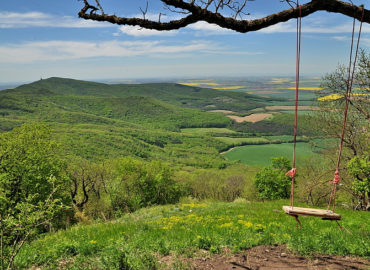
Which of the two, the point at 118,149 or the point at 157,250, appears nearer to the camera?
the point at 157,250

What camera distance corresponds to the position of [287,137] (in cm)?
19812

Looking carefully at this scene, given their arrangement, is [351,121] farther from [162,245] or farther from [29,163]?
[29,163]

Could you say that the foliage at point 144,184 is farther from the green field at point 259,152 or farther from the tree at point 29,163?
the green field at point 259,152

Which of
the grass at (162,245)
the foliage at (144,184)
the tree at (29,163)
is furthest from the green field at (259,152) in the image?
the grass at (162,245)

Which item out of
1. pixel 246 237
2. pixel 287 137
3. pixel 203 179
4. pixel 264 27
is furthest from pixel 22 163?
pixel 287 137

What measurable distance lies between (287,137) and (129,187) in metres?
177

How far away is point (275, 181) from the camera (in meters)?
33.8

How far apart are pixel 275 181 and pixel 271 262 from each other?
96.4 ft

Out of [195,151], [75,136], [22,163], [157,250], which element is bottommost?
[195,151]

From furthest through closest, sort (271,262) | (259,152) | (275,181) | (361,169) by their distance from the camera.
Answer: (259,152) < (275,181) < (361,169) < (271,262)

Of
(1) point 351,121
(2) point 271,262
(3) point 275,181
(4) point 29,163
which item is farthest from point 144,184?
(2) point 271,262

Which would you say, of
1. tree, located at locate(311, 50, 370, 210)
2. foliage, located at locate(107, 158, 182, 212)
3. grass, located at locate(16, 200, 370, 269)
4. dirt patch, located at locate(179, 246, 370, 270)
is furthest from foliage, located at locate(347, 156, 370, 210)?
foliage, located at locate(107, 158, 182, 212)

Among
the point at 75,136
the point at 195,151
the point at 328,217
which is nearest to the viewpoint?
the point at 328,217

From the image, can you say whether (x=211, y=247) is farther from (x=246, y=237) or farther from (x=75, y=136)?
(x=75, y=136)
